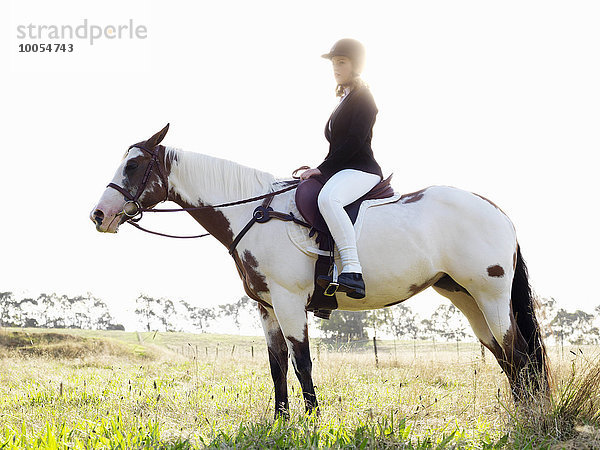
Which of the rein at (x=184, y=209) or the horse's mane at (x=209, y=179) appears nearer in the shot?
the rein at (x=184, y=209)

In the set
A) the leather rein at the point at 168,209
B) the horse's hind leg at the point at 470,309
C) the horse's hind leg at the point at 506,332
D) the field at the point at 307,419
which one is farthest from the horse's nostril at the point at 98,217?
the horse's hind leg at the point at 506,332

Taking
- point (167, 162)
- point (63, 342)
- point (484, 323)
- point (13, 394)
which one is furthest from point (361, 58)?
point (63, 342)

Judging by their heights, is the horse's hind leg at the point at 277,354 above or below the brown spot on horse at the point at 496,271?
below

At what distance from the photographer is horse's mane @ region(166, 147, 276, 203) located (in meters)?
4.88

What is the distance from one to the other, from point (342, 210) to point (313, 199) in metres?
0.36

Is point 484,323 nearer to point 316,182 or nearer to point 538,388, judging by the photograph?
point 538,388

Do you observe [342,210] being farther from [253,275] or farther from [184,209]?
[184,209]

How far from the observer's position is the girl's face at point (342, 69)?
15.6ft

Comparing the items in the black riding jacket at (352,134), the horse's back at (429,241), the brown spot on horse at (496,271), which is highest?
the black riding jacket at (352,134)

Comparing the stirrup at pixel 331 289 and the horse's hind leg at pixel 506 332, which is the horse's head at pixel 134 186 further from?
the horse's hind leg at pixel 506 332

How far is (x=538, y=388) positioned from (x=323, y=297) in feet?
7.36

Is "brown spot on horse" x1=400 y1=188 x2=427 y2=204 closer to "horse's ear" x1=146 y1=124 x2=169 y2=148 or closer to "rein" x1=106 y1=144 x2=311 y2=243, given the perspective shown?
"rein" x1=106 y1=144 x2=311 y2=243

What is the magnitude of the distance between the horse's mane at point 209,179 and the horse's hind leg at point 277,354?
1.23 metres

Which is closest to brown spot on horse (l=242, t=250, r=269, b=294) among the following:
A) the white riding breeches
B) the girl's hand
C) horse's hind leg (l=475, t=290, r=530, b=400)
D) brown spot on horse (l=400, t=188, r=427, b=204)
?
the white riding breeches
